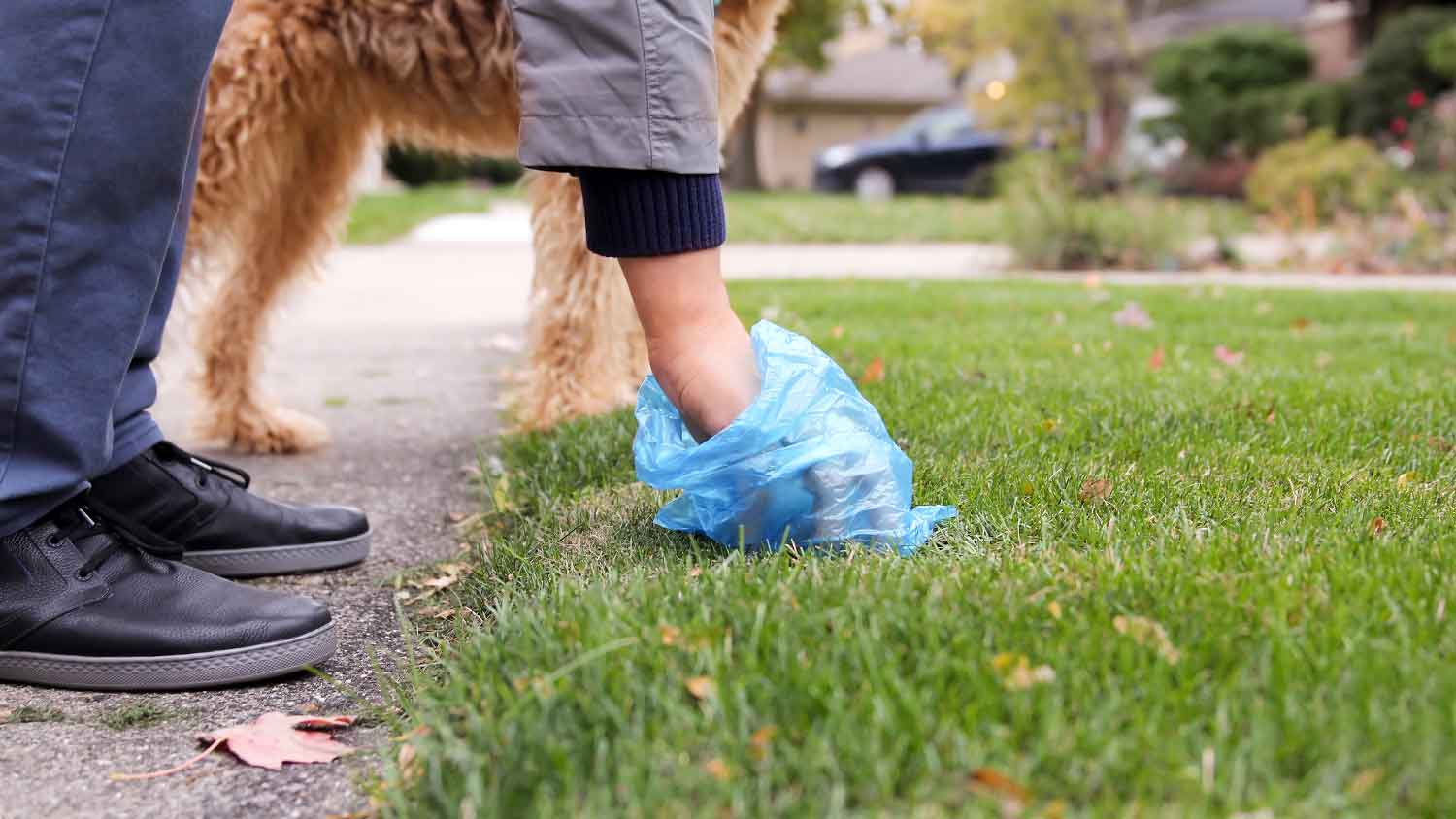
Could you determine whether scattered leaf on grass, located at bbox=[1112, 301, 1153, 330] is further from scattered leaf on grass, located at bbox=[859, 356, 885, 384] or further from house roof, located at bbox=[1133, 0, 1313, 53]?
house roof, located at bbox=[1133, 0, 1313, 53]

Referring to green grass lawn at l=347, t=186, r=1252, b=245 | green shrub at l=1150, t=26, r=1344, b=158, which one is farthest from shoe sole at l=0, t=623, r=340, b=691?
green shrub at l=1150, t=26, r=1344, b=158

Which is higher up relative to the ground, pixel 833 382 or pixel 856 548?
pixel 833 382

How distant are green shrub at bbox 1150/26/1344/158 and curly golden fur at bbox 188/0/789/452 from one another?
19.4 metres

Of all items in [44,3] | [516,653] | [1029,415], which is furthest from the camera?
[1029,415]

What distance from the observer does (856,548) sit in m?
1.75

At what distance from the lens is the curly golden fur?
9.48 feet

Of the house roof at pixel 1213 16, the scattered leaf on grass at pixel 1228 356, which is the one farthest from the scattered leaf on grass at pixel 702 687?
the house roof at pixel 1213 16

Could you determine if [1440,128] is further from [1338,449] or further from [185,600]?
[185,600]

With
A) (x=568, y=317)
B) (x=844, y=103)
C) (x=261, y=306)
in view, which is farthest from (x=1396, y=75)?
(x=844, y=103)

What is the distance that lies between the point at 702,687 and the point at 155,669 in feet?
2.96

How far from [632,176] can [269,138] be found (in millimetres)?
1625

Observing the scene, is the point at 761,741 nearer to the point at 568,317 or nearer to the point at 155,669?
the point at 155,669

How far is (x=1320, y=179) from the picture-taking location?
14.4 m

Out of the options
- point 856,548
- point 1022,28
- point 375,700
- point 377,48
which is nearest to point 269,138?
point 377,48
